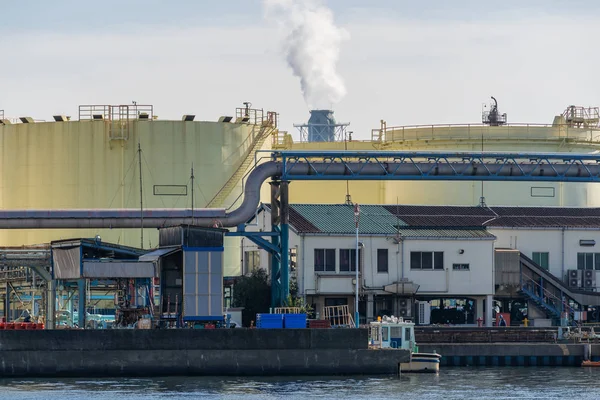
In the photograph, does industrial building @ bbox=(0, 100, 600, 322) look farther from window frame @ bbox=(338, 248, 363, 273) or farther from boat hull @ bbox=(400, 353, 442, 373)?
boat hull @ bbox=(400, 353, 442, 373)

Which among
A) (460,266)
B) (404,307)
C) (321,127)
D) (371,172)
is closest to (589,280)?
(460,266)

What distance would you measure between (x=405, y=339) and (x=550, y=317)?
18507mm

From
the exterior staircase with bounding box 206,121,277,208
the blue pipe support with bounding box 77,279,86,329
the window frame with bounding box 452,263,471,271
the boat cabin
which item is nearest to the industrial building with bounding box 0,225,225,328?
the blue pipe support with bounding box 77,279,86,329

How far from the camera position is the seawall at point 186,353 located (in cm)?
7394

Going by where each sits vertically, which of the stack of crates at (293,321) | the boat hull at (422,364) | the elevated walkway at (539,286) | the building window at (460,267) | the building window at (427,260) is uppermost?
the building window at (427,260)

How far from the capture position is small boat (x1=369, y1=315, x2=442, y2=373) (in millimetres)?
76562

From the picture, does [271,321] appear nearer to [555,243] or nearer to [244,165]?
[555,243]

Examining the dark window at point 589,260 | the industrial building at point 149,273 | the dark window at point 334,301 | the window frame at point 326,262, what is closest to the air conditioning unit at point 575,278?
the dark window at point 589,260

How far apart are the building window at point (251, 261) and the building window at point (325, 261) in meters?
8.35

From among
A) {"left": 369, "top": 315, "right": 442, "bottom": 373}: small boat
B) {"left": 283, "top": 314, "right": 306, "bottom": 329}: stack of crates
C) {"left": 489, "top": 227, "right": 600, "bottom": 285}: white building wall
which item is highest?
{"left": 489, "top": 227, "right": 600, "bottom": 285}: white building wall

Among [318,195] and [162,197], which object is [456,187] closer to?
[318,195]

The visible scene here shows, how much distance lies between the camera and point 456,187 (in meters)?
110

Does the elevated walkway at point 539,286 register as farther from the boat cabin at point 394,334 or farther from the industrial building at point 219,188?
the boat cabin at point 394,334

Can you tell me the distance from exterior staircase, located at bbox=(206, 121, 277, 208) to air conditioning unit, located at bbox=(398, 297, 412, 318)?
50.2 feet
